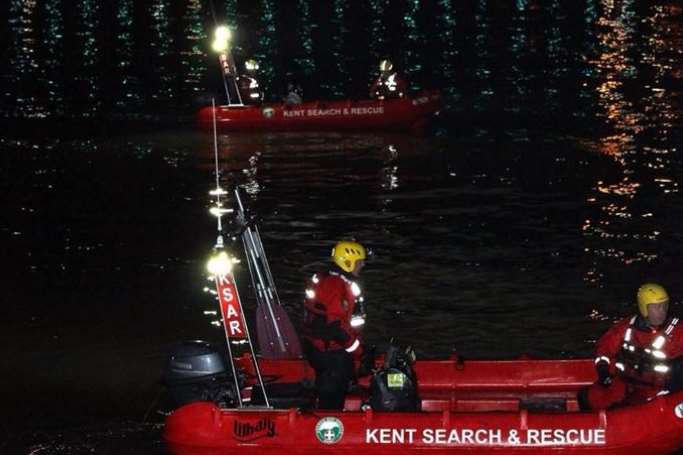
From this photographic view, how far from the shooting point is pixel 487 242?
17.9m

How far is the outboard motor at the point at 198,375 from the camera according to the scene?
9891mm

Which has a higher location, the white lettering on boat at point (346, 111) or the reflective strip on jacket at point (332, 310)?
the white lettering on boat at point (346, 111)

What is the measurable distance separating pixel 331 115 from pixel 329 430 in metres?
17.1

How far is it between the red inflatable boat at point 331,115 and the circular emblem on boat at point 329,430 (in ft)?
55.8

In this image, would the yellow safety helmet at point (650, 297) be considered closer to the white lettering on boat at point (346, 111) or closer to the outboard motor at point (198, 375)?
the outboard motor at point (198, 375)

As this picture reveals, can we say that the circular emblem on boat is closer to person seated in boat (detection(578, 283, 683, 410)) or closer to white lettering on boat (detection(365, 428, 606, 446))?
white lettering on boat (detection(365, 428, 606, 446))

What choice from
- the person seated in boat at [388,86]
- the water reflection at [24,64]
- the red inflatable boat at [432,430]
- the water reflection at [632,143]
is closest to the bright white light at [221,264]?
the red inflatable boat at [432,430]

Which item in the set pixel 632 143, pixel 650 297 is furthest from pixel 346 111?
pixel 650 297

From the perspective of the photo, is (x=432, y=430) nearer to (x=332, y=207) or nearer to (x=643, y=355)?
(x=643, y=355)

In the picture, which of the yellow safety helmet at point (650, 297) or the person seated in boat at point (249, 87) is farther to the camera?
the person seated in boat at point (249, 87)

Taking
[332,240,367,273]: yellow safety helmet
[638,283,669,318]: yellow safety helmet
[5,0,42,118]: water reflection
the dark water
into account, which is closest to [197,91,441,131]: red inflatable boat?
the dark water

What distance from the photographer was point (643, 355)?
9.70 metres

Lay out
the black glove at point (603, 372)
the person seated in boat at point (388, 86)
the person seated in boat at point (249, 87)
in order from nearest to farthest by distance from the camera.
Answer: the black glove at point (603, 372) < the person seated in boat at point (388, 86) < the person seated in boat at point (249, 87)

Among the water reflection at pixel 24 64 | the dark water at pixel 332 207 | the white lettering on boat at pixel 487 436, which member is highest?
the water reflection at pixel 24 64
